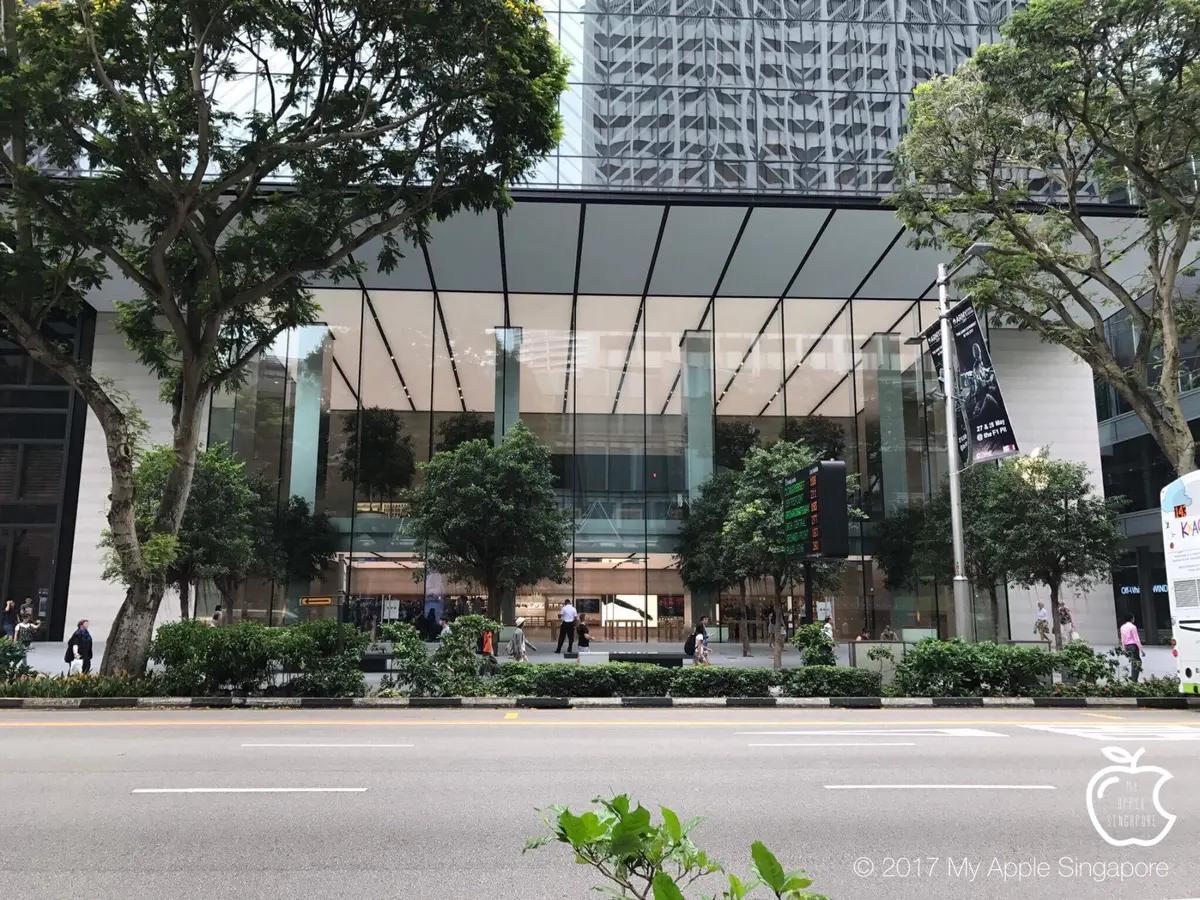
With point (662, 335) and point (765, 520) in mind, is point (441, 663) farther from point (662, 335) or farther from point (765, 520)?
point (662, 335)

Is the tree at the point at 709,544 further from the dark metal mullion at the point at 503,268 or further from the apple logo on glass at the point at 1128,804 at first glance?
the apple logo on glass at the point at 1128,804

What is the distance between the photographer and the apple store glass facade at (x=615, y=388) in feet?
96.0

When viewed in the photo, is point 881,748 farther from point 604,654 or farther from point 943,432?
point 943,432

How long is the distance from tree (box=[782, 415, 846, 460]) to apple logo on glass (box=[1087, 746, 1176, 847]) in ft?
72.3

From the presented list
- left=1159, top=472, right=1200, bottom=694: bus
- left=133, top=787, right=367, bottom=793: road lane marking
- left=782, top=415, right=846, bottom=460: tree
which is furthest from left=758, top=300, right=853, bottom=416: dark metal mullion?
left=133, top=787, right=367, bottom=793: road lane marking

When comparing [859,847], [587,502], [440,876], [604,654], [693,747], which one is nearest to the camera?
[440,876]

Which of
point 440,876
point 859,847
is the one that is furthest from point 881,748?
point 440,876

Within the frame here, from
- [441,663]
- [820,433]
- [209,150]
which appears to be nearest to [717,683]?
[441,663]

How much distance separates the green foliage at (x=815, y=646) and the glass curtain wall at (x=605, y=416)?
1224cm

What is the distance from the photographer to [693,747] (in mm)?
10328

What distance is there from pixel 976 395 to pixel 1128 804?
1081 centimetres

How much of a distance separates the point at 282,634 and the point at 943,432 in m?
25.6

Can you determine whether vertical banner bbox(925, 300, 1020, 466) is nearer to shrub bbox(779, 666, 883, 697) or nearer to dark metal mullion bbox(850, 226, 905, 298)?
shrub bbox(779, 666, 883, 697)

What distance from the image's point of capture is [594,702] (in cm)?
1570
